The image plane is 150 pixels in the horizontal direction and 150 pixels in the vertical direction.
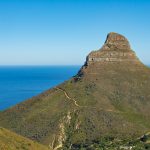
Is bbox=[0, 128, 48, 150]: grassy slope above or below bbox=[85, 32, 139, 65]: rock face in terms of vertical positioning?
below

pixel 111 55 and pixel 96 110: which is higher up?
pixel 111 55

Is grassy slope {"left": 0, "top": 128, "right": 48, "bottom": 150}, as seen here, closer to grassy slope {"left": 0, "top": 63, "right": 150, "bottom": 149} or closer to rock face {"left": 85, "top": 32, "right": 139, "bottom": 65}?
grassy slope {"left": 0, "top": 63, "right": 150, "bottom": 149}

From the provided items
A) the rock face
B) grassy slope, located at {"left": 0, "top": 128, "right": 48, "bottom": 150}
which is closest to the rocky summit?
the rock face

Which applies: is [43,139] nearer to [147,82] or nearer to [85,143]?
[85,143]

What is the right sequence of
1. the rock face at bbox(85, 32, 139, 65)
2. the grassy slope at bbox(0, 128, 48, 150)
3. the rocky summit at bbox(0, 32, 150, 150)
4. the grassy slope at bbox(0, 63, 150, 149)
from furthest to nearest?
the rock face at bbox(85, 32, 139, 65) < the grassy slope at bbox(0, 63, 150, 149) < the rocky summit at bbox(0, 32, 150, 150) < the grassy slope at bbox(0, 128, 48, 150)

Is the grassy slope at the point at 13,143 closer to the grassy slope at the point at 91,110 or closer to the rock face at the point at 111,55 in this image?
the grassy slope at the point at 91,110

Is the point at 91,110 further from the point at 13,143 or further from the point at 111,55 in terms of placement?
the point at 13,143

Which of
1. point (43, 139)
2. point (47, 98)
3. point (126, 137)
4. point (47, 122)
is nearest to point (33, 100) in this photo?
point (47, 98)

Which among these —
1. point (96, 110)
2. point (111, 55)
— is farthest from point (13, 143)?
→ point (111, 55)

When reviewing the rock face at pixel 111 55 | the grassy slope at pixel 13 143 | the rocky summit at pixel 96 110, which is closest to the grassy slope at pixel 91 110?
the rocky summit at pixel 96 110
